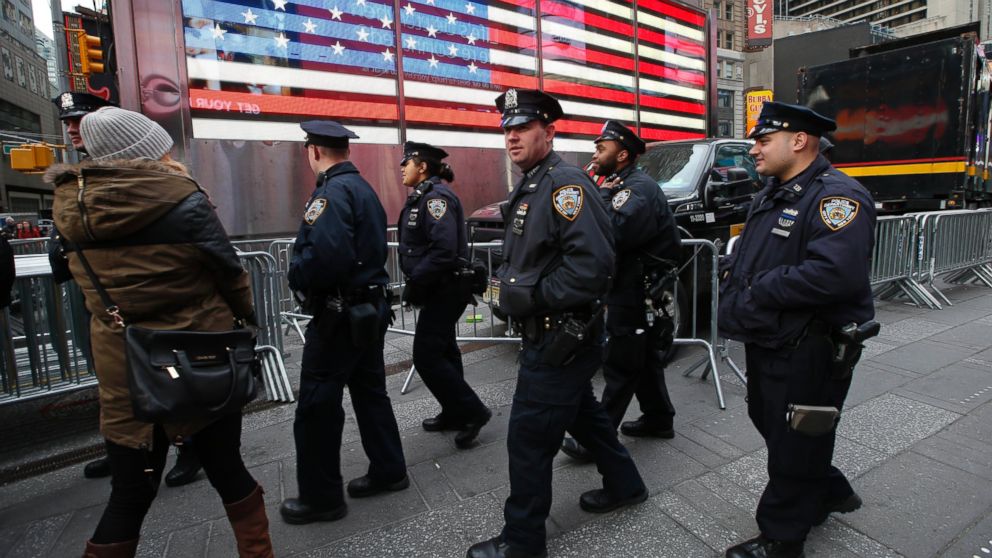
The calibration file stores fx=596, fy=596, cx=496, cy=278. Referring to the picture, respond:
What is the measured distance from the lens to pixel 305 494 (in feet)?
9.34

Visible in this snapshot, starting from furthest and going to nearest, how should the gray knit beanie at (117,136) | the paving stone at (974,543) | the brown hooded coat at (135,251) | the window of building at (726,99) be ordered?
the window of building at (726,99), the paving stone at (974,543), the gray knit beanie at (117,136), the brown hooded coat at (135,251)

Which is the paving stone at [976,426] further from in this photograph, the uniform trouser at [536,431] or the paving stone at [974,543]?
the uniform trouser at [536,431]

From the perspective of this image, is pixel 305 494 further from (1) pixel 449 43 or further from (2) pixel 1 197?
(2) pixel 1 197

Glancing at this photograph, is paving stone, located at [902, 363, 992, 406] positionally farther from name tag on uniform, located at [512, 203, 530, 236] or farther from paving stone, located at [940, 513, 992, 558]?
name tag on uniform, located at [512, 203, 530, 236]

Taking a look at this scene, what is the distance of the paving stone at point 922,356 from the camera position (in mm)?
5033

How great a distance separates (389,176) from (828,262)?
7.17m

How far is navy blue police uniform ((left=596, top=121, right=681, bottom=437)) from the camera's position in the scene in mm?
3410

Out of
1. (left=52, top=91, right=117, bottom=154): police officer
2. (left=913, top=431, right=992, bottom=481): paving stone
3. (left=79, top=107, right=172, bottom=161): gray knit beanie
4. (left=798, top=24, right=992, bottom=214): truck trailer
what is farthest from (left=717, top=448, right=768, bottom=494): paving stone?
(left=798, top=24, right=992, bottom=214): truck trailer

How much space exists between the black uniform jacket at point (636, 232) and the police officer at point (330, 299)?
1.36 m

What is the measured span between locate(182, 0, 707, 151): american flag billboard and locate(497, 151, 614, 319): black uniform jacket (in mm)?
5989

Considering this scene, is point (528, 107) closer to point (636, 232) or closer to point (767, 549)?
point (636, 232)

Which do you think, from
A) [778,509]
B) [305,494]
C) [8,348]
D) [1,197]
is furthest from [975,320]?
[1,197]

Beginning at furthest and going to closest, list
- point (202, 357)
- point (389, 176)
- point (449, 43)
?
point (449, 43) < point (389, 176) < point (202, 357)

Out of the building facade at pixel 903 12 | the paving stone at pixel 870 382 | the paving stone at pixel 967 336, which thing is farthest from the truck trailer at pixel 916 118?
the building facade at pixel 903 12
